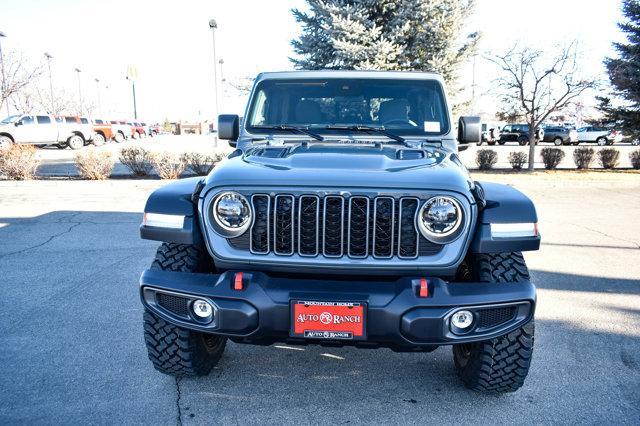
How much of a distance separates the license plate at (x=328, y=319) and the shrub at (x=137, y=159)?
12083 mm

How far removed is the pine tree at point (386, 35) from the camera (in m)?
12.5

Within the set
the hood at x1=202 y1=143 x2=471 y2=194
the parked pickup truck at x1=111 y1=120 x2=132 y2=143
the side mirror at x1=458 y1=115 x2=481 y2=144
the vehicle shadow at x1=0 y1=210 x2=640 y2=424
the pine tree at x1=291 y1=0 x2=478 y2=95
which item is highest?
the pine tree at x1=291 y1=0 x2=478 y2=95

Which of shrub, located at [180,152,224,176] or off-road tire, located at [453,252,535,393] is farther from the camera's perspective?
shrub, located at [180,152,224,176]

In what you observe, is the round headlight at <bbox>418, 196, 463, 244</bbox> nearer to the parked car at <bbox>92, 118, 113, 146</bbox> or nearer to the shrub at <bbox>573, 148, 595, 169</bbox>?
the shrub at <bbox>573, 148, 595, 169</bbox>

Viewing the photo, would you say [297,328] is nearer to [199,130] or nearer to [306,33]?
[306,33]

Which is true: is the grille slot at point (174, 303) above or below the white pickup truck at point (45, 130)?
below

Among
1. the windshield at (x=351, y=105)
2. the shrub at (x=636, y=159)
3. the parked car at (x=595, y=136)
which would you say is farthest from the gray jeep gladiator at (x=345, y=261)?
the parked car at (x=595, y=136)

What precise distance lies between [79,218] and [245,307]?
23.4 feet

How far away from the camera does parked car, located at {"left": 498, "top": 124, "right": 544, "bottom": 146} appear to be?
3628 centimetres

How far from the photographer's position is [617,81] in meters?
16.0

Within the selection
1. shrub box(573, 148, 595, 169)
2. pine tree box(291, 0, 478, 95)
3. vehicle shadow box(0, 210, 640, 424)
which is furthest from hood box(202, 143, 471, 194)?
shrub box(573, 148, 595, 169)

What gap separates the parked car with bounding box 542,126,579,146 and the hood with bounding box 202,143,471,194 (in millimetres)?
38234

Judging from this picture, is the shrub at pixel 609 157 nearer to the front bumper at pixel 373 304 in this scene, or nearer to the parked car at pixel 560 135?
the front bumper at pixel 373 304

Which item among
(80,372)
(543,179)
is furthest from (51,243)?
(543,179)
